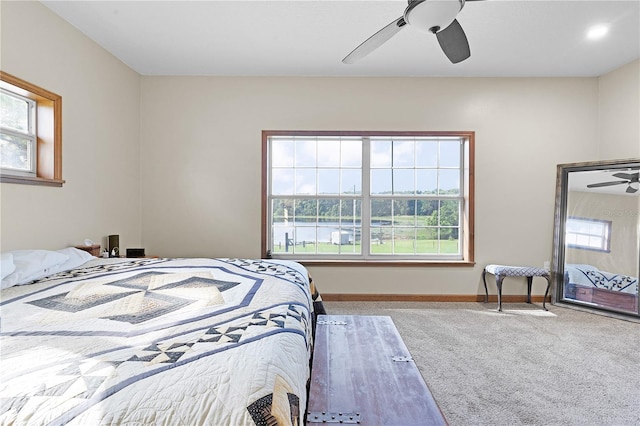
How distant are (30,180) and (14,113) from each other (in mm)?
553

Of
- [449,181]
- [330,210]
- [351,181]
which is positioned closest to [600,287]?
[449,181]

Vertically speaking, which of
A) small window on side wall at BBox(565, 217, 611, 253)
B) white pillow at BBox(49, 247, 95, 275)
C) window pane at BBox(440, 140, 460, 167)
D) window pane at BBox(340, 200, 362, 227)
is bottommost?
white pillow at BBox(49, 247, 95, 275)

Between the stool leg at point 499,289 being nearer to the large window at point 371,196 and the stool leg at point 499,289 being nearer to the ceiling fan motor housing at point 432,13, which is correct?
the large window at point 371,196

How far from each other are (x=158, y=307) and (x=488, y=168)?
3983mm

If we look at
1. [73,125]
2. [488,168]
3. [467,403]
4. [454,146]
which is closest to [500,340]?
[467,403]

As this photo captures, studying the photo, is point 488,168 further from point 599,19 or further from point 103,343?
point 103,343

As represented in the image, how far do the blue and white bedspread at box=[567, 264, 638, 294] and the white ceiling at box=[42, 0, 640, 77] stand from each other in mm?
2228

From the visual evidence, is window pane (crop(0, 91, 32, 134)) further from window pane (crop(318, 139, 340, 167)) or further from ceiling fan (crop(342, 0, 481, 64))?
window pane (crop(318, 139, 340, 167))

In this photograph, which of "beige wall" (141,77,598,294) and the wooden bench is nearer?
the wooden bench

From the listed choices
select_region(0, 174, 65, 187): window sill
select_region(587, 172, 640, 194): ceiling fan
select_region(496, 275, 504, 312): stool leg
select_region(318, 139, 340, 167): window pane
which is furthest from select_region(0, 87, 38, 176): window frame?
select_region(587, 172, 640, 194): ceiling fan

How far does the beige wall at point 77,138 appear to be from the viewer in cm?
258

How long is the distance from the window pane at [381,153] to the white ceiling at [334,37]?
2.66 feet

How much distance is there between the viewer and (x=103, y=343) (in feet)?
3.83

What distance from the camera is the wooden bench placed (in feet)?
4.21
